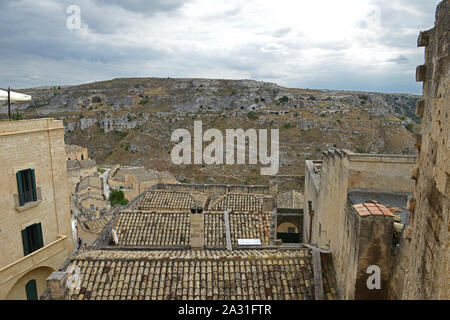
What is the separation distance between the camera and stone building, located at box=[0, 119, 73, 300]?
10734mm

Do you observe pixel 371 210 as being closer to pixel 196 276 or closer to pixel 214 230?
pixel 196 276

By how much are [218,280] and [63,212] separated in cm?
912

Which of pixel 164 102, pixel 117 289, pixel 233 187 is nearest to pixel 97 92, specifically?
pixel 164 102

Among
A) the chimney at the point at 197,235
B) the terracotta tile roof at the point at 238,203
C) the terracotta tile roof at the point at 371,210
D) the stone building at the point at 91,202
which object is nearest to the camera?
the terracotta tile roof at the point at 371,210

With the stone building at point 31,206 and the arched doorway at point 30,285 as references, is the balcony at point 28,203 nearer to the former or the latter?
the stone building at point 31,206

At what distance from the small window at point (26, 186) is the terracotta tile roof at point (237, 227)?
6.96 metres

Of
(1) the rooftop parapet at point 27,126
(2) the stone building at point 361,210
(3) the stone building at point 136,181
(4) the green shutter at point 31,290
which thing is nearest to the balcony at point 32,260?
(4) the green shutter at point 31,290

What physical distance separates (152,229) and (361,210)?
31.8 ft

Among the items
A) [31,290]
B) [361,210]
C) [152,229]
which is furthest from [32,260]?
[361,210]

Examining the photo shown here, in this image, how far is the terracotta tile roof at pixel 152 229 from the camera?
12516mm

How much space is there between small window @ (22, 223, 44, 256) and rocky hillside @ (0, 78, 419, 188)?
3850cm

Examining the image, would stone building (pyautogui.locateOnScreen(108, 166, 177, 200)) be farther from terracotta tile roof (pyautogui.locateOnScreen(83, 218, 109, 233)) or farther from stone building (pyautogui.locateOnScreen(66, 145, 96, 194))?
terracotta tile roof (pyautogui.locateOnScreen(83, 218, 109, 233))

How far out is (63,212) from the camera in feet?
43.4

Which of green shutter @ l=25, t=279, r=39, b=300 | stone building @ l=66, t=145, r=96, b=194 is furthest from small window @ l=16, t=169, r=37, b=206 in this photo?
stone building @ l=66, t=145, r=96, b=194
